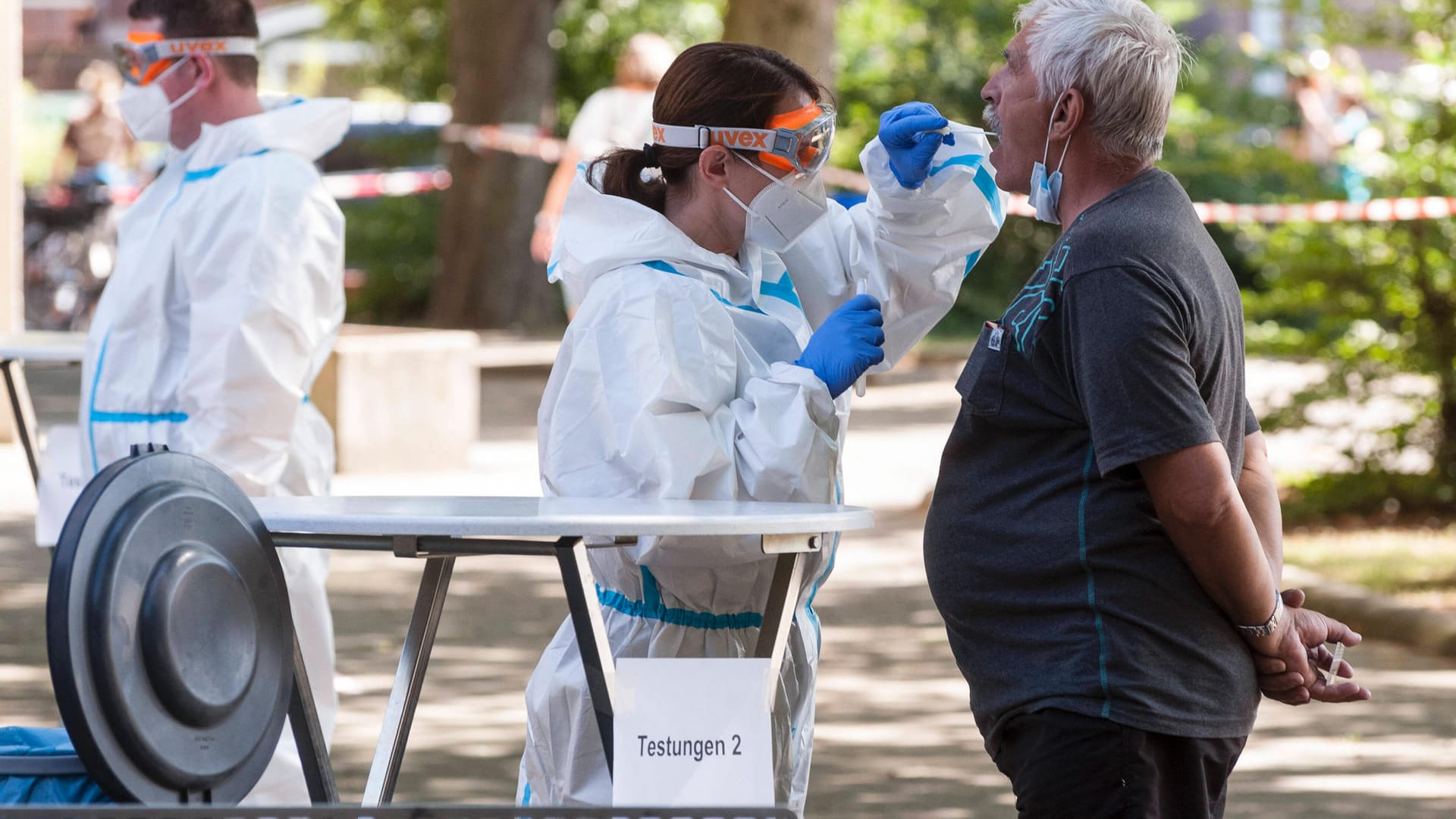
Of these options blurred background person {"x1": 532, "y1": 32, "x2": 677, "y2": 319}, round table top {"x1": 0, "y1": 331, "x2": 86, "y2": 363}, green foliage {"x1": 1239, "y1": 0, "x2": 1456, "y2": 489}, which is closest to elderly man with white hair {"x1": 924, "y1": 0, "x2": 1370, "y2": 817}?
round table top {"x1": 0, "y1": 331, "x2": 86, "y2": 363}

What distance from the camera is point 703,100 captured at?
3.05 meters

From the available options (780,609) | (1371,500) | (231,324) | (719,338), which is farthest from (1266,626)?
(1371,500)

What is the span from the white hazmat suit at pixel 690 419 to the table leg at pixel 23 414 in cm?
194

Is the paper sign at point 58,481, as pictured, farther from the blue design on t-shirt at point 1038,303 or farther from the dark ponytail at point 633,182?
the blue design on t-shirt at point 1038,303

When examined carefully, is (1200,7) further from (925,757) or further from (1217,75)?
(925,757)

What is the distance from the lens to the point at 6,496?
8.66 meters

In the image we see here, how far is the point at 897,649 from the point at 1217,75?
15670mm

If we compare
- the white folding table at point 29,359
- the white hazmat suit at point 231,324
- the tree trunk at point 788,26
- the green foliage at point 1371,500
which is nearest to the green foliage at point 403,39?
the tree trunk at point 788,26

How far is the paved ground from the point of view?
4781 millimetres

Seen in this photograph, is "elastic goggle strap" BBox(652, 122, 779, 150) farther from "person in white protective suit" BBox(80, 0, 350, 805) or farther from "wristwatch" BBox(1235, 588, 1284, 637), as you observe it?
"person in white protective suit" BBox(80, 0, 350, 805)

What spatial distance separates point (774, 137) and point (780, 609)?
2.76ft

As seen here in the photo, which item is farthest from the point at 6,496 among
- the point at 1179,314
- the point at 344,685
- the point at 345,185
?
the point at 345,185

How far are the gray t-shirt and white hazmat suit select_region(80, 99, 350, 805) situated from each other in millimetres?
1851

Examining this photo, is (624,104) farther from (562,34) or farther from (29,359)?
(562,34)
